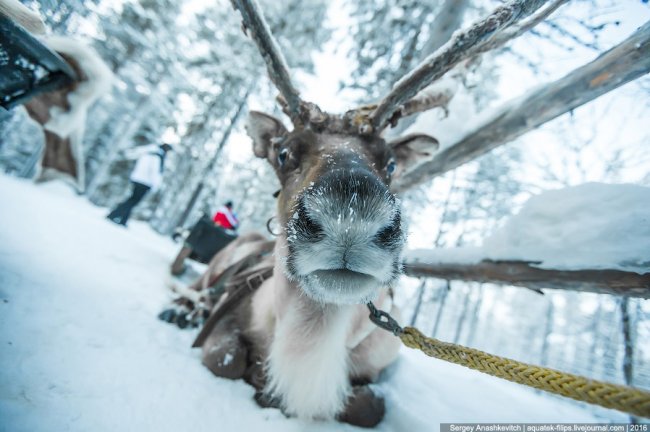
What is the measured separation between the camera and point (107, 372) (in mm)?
1759

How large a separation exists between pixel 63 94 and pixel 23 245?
1499 millimetres

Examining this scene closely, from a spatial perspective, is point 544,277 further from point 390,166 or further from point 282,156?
point 282,156

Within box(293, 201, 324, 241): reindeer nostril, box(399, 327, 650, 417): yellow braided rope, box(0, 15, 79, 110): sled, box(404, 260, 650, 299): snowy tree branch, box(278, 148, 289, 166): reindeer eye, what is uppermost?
box(278, 148, 289, 166): reindeer eye

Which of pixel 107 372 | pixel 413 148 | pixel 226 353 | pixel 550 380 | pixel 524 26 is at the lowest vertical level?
Result: pixel 107 372

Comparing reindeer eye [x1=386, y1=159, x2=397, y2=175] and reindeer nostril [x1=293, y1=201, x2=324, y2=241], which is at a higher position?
reindeer eye [x1=386, y1=159, x2=397, y2=175]

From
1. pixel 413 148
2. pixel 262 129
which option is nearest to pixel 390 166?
pixel 413 148

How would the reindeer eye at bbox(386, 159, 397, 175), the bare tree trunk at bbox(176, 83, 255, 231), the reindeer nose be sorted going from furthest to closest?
the bare tree trunk at bbox(176, 83, 255, 231) < the reindeer eye at bbox(386, 159, 397, 175) < the reindeer nose

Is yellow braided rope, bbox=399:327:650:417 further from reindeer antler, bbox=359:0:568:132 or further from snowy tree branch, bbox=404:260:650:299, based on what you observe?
reindeer antler, bbox=359:0:568:132

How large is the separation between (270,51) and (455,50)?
1269 mm

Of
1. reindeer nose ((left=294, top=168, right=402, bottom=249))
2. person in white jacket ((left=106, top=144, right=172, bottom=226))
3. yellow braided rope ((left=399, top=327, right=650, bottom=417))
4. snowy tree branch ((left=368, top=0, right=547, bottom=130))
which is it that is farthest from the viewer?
person in white jacket ((left=106, top=144, right=172, bottom=226))

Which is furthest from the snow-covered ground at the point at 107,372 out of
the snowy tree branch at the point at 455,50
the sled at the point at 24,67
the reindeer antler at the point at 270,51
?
the snowy tree branch at the point at 455,50

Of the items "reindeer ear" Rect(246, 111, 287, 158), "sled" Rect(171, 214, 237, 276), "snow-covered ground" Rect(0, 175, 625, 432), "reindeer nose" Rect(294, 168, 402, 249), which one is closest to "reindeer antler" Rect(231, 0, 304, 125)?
"reindeer ear" Rect(246, 111, 287, 158)

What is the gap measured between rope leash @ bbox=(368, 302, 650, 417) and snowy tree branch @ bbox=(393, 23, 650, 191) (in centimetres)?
199

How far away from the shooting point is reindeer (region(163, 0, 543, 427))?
125cm
